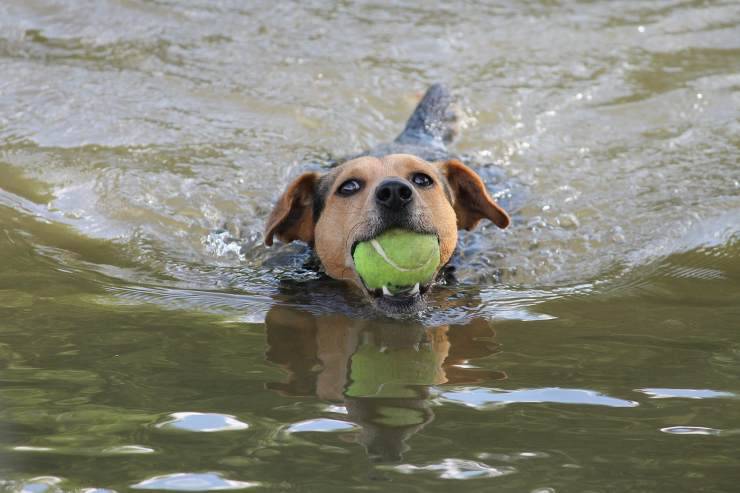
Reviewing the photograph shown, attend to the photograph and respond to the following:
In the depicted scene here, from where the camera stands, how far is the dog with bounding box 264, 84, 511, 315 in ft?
15.3

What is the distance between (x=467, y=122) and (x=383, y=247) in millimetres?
4290

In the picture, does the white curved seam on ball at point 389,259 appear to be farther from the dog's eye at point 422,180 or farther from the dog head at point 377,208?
the dog's eye at point 422,180

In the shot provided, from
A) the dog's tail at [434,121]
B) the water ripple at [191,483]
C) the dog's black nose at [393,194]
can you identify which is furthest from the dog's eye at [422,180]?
the water ripple at [191,483]

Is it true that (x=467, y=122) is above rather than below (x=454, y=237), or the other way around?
above

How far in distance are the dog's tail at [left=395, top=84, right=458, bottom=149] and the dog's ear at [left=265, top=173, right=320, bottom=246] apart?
2.08 meters

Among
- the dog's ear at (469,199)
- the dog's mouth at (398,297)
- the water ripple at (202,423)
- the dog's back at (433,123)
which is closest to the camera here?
the water ripple at (202,423)

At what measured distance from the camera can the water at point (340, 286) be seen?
2.97 metres

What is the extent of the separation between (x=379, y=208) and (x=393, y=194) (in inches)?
4.3

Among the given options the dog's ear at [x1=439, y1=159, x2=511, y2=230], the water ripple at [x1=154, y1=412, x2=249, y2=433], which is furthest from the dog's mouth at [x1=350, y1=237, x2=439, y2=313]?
the water ripple at [x1=154, y1=412, x2=249, y2=433]

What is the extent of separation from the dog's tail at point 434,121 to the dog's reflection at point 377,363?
10.5 feet

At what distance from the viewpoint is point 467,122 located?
862 centimetres

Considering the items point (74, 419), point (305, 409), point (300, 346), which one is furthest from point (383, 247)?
point (74, 419)

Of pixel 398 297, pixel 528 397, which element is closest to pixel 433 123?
pixel 398 297

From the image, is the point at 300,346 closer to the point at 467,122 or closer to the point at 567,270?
the point at 567,270
